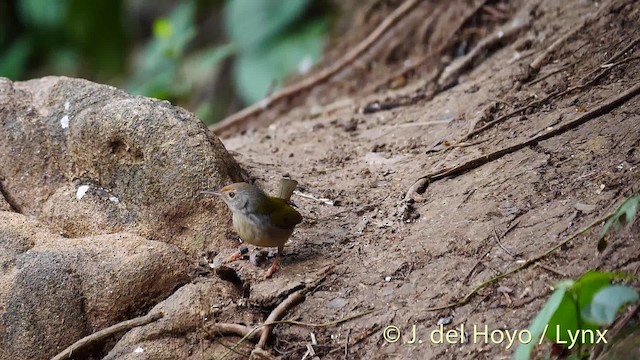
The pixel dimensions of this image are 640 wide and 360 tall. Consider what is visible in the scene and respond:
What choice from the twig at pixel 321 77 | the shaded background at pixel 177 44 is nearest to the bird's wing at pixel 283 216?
the twig at pixel 321 77

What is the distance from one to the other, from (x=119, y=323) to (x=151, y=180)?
2.82 feet

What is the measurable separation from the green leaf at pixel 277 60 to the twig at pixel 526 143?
4.36 metres

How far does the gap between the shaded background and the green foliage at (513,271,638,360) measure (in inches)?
235

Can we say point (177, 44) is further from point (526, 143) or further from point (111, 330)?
point (111, 330)

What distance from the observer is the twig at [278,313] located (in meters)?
3.65

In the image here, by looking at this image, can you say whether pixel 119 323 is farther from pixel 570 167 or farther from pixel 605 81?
pixel 605 81

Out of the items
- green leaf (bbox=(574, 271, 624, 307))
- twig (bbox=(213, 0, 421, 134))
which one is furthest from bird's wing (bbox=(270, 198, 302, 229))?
twig (bbox=(213, 0, 421, 134))

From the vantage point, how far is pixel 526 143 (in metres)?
4.36

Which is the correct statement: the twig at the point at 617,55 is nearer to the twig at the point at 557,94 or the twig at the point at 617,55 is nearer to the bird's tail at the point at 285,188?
the twig at the point at 557,94

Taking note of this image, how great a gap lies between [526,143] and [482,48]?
228 centimetres

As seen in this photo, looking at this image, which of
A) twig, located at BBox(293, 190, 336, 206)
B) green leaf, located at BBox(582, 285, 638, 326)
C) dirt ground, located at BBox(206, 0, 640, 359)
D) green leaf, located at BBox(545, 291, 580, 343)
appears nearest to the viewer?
green leaf, located at BBox(582, 285, 638, 326)

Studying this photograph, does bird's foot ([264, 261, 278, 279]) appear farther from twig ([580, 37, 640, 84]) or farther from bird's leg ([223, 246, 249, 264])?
twig ([580, 37, 640, 84])

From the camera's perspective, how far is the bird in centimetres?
397

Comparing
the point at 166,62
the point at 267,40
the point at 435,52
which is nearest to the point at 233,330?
the point at 435,52
